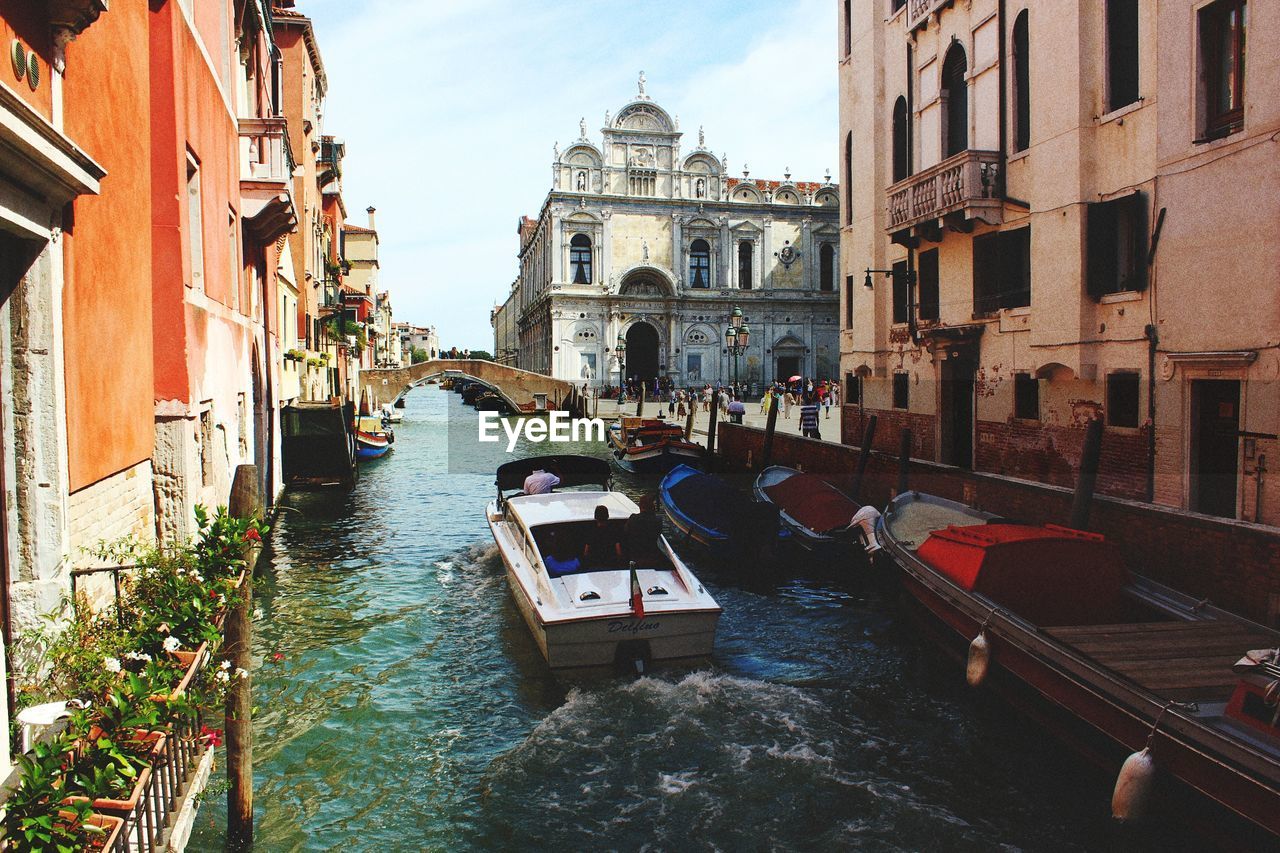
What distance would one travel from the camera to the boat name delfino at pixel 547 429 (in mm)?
31312

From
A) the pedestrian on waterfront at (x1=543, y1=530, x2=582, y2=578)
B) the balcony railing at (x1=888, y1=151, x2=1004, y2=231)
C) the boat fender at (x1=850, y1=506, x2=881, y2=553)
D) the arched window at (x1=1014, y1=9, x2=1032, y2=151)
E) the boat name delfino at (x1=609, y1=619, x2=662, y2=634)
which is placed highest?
the arched window at (x1=1014, y1=9, x2=1032, y2=151)

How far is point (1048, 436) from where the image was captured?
11.6 m

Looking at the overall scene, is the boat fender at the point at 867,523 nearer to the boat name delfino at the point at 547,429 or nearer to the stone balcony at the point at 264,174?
the stone balcony at the point at 264,174

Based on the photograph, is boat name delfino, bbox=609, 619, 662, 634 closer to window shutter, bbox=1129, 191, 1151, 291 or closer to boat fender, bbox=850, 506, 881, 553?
boat fender, bbox=850, 506, 881, 553

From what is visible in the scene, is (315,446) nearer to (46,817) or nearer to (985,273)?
(985,273)

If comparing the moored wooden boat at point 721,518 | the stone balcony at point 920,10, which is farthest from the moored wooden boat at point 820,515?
the stone balcony at point 920,10

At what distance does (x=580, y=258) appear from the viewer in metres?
43.3

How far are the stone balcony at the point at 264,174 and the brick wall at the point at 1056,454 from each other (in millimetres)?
10004

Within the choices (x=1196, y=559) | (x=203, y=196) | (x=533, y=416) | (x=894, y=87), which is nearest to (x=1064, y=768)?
(x=1196, y=559)

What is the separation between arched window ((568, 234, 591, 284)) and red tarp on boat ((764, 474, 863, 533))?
102ft

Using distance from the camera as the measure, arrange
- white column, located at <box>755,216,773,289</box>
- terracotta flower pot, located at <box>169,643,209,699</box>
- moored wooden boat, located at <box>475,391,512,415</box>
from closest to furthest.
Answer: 1. terracotta flower pot, located at <box>169,643,209,699</box>
2. white column, located at <box>755,216,773,289</box>
3. moored wooden boat, located at <box>475,391,512,415</box>

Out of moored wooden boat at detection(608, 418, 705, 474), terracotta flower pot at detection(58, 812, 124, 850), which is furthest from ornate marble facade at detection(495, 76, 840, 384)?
terracotta flower pot at detection(58, 812, 124, 850)

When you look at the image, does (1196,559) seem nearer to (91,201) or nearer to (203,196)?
(91,201)

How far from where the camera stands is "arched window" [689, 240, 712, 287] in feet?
147
